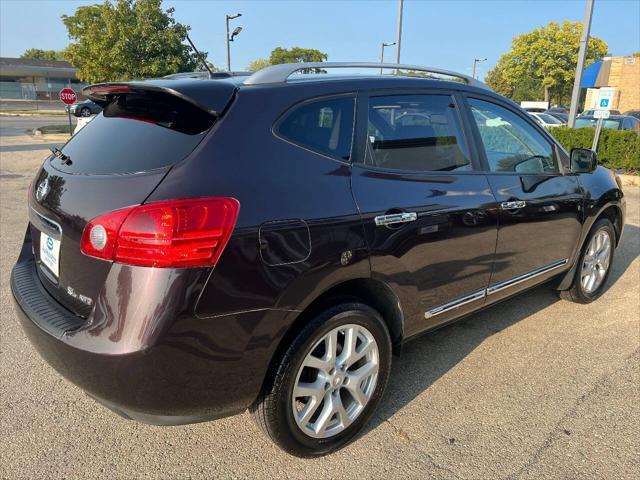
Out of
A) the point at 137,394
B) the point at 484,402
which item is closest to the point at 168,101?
the point at 137,394

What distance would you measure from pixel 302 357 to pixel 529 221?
2.01 metres

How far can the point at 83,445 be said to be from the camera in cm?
246

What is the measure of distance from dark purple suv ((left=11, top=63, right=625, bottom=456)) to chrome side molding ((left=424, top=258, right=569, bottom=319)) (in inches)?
0.8

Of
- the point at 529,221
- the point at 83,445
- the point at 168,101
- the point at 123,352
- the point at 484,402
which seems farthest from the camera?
the point at 529,221

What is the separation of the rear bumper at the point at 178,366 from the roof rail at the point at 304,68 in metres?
1.07

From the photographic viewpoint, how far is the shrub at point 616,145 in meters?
12.8

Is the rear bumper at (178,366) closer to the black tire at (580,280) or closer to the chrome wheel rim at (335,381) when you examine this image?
the chrome wheel rim at (335,381)

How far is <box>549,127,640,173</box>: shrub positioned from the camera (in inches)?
503

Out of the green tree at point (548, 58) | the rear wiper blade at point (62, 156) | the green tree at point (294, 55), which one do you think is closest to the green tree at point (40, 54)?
the green tree at point (294, 55)

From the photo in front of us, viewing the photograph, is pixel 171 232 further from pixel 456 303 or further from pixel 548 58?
pixel 548 58

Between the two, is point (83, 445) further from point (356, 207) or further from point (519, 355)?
point (519, 355)

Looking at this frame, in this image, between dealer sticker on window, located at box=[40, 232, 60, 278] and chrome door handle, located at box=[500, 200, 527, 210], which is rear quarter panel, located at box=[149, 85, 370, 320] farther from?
chrome door handle, located at box=[500, 200, 527, 210]

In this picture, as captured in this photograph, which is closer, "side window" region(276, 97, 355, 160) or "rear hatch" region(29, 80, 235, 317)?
"rear hatch" region(29, 80, 235, 317)

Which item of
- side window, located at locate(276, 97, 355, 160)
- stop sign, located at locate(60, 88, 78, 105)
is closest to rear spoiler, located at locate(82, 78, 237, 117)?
side window, located at locate(276, 97, 355, 160)
